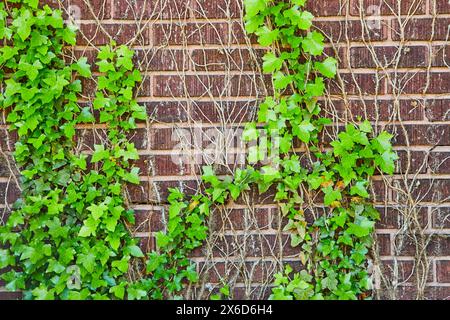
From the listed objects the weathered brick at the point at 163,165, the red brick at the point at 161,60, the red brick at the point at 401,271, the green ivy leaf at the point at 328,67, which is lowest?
the red brick at the point at 401,271

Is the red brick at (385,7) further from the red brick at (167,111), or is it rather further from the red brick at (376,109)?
the red brick at (167,111)

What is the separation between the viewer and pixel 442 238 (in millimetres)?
2287

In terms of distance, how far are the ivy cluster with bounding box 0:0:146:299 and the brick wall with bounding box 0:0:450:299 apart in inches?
2.9

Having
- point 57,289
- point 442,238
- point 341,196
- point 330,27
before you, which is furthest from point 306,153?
point 57,289

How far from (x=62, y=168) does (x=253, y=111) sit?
0.91 metres

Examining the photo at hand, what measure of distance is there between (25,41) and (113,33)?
1.27 ft

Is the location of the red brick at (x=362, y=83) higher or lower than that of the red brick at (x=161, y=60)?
lower

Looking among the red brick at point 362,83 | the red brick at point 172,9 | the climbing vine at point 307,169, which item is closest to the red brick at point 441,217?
the climbing vine at point 307,169

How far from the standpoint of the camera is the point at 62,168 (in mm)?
2299

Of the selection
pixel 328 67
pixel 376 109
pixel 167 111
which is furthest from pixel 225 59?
pixel 376 109

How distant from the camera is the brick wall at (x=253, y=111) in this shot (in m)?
2.26

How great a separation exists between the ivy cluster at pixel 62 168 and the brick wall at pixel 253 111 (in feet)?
0.24

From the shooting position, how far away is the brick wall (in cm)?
A: 226

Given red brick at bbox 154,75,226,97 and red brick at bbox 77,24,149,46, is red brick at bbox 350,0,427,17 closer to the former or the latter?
red brick at bbox 154,75,226,97
